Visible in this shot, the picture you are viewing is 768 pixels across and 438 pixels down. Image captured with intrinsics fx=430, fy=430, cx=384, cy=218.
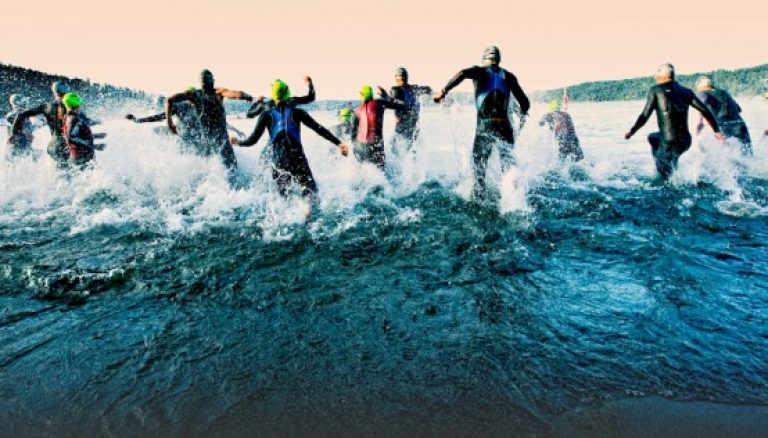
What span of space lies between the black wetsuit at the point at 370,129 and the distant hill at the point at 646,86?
8635cm

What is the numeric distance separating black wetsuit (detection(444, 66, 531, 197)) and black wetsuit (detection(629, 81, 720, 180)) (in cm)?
247

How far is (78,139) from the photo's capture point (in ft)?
25.0

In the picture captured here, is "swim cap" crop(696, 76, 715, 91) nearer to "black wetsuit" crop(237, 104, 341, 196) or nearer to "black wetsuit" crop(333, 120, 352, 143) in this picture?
"black wetsuit" crop(333, 120, 352, 143)

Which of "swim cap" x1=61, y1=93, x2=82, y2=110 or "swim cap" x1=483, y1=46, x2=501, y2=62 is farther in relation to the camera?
"swim cap" x1=61, y1=93, x2=82, y2=110

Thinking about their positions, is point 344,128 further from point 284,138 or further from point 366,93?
point 284,138

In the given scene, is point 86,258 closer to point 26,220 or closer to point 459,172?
point 26,220

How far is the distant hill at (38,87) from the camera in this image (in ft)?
71.1

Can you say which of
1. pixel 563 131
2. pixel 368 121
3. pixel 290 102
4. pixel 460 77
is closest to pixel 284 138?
pixel 290 102

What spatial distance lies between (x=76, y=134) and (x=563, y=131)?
990 cm

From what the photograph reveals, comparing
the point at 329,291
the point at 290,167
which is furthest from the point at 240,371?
the point at 290,167

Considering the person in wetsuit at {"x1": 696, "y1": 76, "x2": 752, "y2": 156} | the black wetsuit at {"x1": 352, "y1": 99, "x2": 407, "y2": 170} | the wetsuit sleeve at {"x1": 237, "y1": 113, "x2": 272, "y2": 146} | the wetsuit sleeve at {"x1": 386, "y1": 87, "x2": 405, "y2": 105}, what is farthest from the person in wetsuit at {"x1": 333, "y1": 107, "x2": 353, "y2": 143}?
the person in wetsuit at {"x1": 696, "y1": 76, "x2": 752, "y2": 156}

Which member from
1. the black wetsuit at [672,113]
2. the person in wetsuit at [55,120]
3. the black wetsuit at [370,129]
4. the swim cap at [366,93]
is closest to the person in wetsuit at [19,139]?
the person in wetsuit at [55,120]

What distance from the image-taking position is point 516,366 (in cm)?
261

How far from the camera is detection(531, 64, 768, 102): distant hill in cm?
9319
